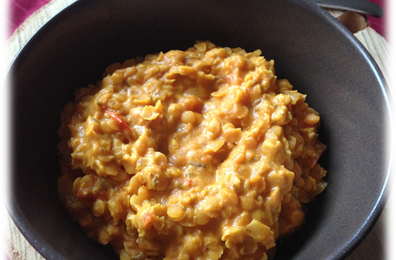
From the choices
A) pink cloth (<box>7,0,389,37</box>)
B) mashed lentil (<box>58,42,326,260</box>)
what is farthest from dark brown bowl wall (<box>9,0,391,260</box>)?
pink cloth (<box>7,0,389,37</box>)

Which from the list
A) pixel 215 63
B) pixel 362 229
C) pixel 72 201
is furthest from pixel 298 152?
pixel 72 201

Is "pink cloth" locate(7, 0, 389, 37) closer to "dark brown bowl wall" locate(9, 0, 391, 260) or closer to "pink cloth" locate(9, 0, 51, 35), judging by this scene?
"pink cloth" locate(9, 0, 51, 35)

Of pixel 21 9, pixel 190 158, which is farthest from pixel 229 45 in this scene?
pixel 21 9

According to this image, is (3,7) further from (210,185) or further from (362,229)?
(362,229)

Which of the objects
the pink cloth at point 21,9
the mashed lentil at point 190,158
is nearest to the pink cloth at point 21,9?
the pink cloth at point 21,9

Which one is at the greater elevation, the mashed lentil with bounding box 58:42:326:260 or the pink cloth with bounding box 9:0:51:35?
the pink cloth with bounding box 9:0:51:35
